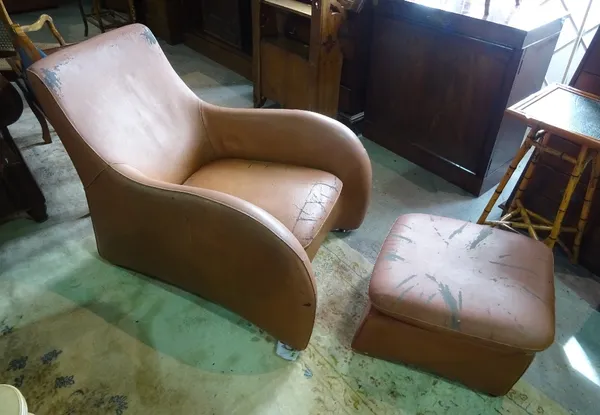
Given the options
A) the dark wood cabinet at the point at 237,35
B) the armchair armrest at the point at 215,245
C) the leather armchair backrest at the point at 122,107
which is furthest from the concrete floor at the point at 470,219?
the leather armchair backrest at the point at 122,107

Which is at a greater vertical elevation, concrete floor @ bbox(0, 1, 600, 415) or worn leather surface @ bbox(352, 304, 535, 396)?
worn leather surface @ bbox(352, 304, 535, 396)

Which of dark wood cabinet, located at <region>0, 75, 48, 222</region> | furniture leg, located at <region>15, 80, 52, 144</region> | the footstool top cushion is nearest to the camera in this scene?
the footstool top cushion

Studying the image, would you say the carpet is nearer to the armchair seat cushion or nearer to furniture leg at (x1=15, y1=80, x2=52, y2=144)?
the armchair seat cushion

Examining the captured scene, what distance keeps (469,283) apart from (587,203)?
0.66 meters

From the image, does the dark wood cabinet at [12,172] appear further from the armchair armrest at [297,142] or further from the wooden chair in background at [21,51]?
the armchair armrest at [297,142]

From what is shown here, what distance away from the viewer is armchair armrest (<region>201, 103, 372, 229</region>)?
5.01 feet

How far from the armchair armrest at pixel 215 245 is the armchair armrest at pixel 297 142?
44 centimetres

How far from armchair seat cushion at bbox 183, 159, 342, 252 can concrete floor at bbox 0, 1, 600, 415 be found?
41 cm

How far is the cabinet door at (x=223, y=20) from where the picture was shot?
2979mm

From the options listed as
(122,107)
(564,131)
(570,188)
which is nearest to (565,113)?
(564,131)

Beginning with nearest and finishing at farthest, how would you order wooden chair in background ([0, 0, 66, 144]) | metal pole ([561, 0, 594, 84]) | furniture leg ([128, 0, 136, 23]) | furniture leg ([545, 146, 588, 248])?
1. furniture leg ([545, 146, 588, 248])
2. wooden chair in background ([0, 0, 66, 144])
3. metal pole ([561, 0, 594, 84])
4. furniture leg ([128, 0, 136, 23])

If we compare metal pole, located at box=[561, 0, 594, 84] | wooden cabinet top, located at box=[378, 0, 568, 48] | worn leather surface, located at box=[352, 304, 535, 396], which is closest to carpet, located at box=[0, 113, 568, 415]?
worn leather surface, located at box=[352, 304, 535, 396]

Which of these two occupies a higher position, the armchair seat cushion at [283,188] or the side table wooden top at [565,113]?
the side table wooden top at [565,113]

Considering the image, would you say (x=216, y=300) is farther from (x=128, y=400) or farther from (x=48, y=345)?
(x=48, y=345)
